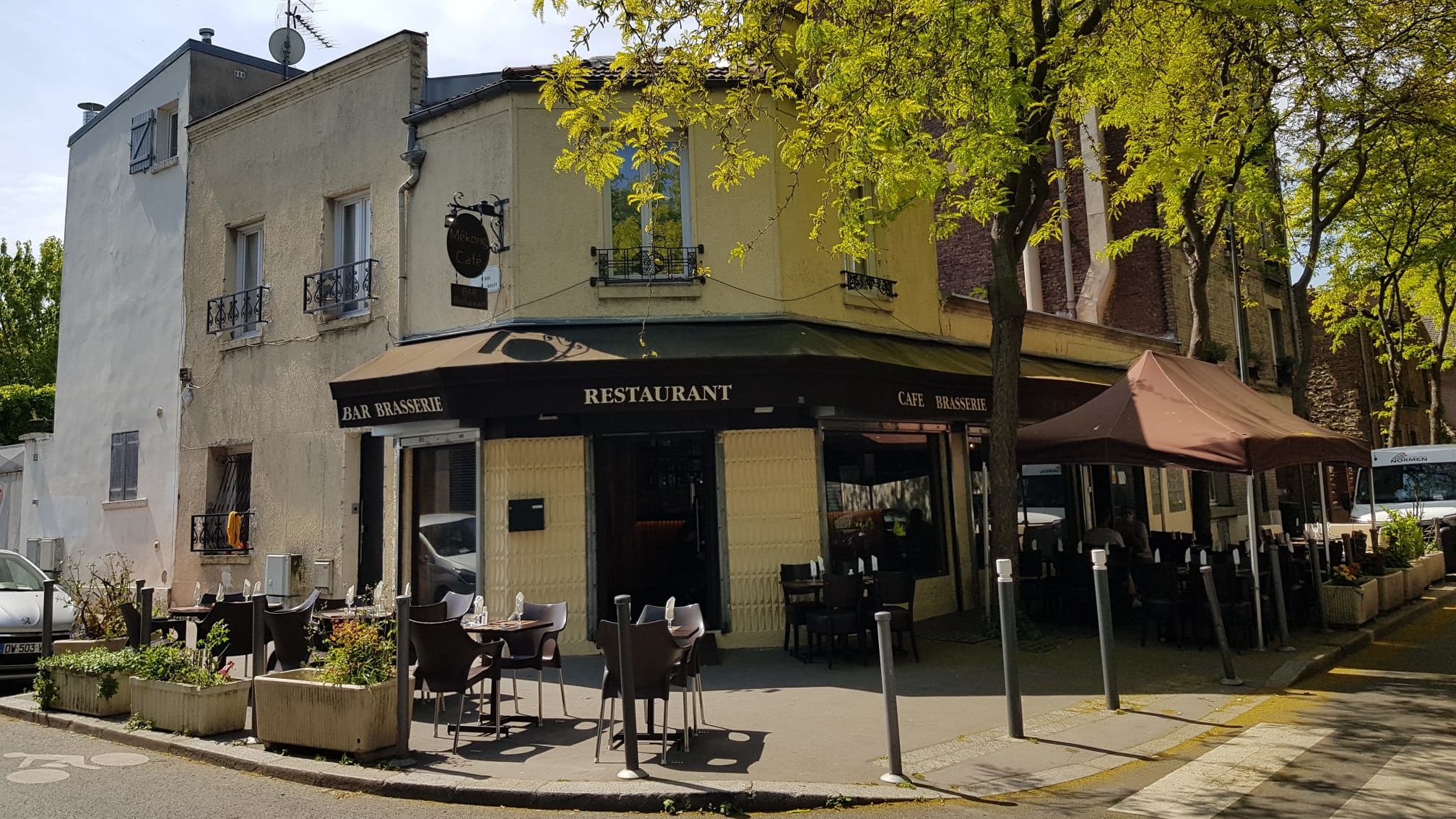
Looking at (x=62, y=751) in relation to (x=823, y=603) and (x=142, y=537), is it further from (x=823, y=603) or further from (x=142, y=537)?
(x=142, y=537)

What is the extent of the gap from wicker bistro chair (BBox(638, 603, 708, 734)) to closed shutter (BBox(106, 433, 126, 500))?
510 inches

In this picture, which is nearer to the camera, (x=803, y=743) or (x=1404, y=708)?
(x=803, y=743)

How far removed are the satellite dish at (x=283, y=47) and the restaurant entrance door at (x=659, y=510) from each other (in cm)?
1188

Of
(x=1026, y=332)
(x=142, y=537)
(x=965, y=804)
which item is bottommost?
(x=965, y=804)

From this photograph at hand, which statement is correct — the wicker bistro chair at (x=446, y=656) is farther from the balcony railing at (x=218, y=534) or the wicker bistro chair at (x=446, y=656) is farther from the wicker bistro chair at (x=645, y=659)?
the balcony railing at (x=218, y=534)

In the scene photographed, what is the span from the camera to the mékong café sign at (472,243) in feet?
35.5

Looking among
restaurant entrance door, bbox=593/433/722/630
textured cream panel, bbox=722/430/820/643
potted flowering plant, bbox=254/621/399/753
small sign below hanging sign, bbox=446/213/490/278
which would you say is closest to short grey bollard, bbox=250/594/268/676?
potted flowering plant, bbox=254/621/399/753

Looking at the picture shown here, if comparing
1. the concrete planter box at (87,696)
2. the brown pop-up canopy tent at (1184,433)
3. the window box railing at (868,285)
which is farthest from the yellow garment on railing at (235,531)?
the brown pop-up canopy tent at (1184,433)

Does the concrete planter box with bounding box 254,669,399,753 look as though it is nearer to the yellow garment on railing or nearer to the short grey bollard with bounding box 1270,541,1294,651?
the yellow garment on railing

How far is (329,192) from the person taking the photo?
44.3ft

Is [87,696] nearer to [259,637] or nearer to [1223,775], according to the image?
[259,637]

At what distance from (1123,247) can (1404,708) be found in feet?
30.2

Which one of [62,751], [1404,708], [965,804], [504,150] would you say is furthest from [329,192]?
[1404,708]

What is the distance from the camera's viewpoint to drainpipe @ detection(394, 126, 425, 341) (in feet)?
40.1
